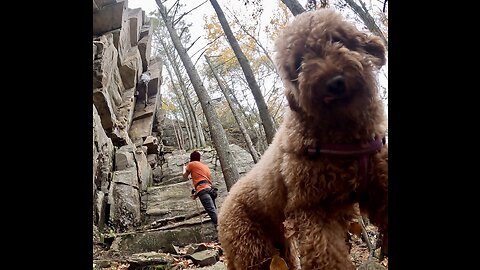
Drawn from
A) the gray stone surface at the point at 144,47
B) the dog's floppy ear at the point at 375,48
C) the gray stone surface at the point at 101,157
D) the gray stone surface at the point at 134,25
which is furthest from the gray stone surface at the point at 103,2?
A: the dog's floppy ear at the point at 375,48

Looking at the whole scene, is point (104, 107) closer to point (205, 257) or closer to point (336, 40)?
point (205, 257)

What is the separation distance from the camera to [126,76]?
14664 mm

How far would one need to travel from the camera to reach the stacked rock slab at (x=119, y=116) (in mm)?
9141

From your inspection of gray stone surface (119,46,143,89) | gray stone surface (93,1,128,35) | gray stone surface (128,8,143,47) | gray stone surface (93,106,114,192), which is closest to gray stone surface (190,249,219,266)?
gray stone surface (93,106,114,192)

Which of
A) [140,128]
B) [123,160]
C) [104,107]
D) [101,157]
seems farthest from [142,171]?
[101,157]

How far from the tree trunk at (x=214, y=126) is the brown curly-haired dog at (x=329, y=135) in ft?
12.9

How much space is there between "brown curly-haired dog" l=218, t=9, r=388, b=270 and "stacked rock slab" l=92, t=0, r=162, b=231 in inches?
229

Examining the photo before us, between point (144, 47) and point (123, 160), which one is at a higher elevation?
point (144, 47)

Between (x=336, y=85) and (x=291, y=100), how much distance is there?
342mm

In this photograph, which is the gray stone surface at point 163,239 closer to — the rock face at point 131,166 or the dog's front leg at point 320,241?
the rock face at point 131,166

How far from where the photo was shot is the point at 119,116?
1347 centimetres
